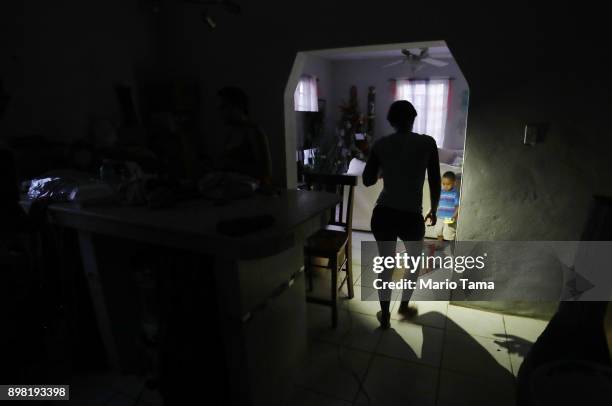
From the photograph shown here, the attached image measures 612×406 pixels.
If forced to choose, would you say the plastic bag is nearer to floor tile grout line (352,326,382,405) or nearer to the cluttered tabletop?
the cluttered tabletop

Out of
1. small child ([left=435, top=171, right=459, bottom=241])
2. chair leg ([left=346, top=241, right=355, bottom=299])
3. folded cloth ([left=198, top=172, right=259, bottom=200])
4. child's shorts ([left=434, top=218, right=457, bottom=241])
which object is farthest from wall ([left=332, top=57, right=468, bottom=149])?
folded cloth ([left=198, top=172, right=259, bottom=200])

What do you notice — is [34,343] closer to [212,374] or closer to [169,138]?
[212,374]

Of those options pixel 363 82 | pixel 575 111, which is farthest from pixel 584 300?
pixel 363 82

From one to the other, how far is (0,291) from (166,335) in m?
0.78

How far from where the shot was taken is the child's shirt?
2924mm

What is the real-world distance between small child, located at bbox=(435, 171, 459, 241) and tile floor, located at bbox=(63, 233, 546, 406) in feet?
2.29

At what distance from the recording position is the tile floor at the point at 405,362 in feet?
5.40

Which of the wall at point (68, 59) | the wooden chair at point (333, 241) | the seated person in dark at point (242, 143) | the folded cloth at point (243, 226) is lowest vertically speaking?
the wooden chair at point (333, 241)

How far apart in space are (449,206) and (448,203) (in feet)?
0.09

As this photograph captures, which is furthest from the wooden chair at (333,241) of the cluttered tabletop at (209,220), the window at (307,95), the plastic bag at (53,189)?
the window at (307,95)

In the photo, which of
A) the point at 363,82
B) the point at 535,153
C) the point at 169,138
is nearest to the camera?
the point at 535,153

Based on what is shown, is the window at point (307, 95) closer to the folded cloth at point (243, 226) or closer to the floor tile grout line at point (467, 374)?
the floor tile grout line at point (467, 374)

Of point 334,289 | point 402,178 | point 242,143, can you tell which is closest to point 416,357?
point 334,289

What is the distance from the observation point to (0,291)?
147 cm
